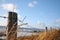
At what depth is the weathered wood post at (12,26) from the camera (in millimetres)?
4422

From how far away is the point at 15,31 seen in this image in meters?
4.49

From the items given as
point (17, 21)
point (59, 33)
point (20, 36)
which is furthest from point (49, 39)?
point (17, 21)

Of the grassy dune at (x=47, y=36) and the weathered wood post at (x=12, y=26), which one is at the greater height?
the weathered wood post at (x=12, y=26)

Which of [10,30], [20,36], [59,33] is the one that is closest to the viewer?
[10,30]

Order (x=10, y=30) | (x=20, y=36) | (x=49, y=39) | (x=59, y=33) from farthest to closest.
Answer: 1. (x=59, y=33)
2. (x=49, y=39)
3. (x=20, y=36)
4. (x=10, y=30)

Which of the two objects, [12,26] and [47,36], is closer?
[12,26]

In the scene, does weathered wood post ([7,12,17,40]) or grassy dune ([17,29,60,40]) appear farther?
grassy dune ([17,29,60,40])

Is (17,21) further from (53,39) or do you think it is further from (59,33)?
(59,33)

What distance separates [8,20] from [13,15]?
7.7 inches

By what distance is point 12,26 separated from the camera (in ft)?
14.9

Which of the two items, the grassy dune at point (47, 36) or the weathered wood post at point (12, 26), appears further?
the grassy dune at point (47, 36)

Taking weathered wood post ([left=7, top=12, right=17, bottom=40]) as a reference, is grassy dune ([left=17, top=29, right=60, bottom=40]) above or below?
below

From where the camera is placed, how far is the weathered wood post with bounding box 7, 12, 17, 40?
4.42 metres

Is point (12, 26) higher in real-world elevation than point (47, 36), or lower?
higher
